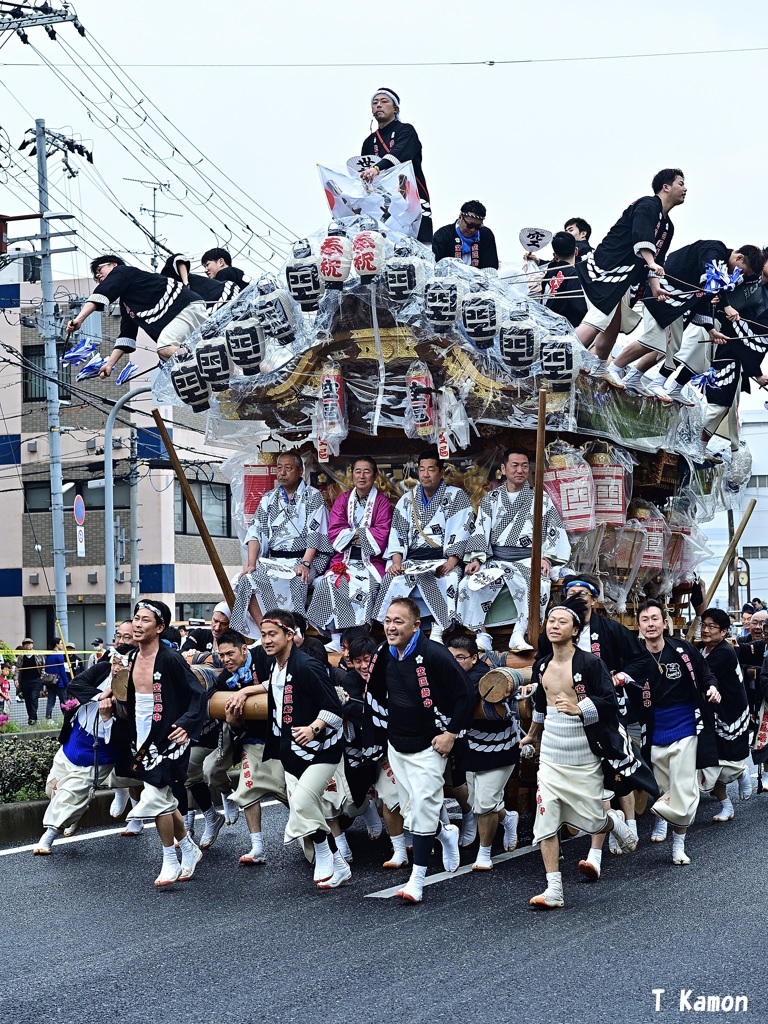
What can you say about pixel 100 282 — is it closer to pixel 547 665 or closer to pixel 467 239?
pixel 467 239

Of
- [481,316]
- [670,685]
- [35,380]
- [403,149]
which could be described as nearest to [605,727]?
[670,685]

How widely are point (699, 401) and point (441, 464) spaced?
10.2 ft

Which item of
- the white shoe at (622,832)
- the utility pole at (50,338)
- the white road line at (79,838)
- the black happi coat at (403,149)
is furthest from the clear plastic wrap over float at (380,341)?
the utility pole at (50,338)

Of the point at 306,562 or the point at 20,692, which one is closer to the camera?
the point at 306,562

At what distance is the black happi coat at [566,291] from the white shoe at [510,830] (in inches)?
157

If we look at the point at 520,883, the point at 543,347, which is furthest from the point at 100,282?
the point at 520,883

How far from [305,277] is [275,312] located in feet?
1.51

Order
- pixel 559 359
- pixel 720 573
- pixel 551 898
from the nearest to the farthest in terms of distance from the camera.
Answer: pixel 551 898
pixel 559 359
pixel 720 573

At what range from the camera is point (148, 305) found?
945cm

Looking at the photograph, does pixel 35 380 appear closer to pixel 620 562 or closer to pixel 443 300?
pixel 620 562

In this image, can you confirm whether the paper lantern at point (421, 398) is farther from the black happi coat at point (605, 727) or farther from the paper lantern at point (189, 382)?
the black happi coat at point (605, 727)

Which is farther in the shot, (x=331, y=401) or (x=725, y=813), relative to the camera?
(x=725, y=813)

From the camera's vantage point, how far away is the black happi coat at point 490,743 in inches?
288

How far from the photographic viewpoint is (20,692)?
62.4 ft
